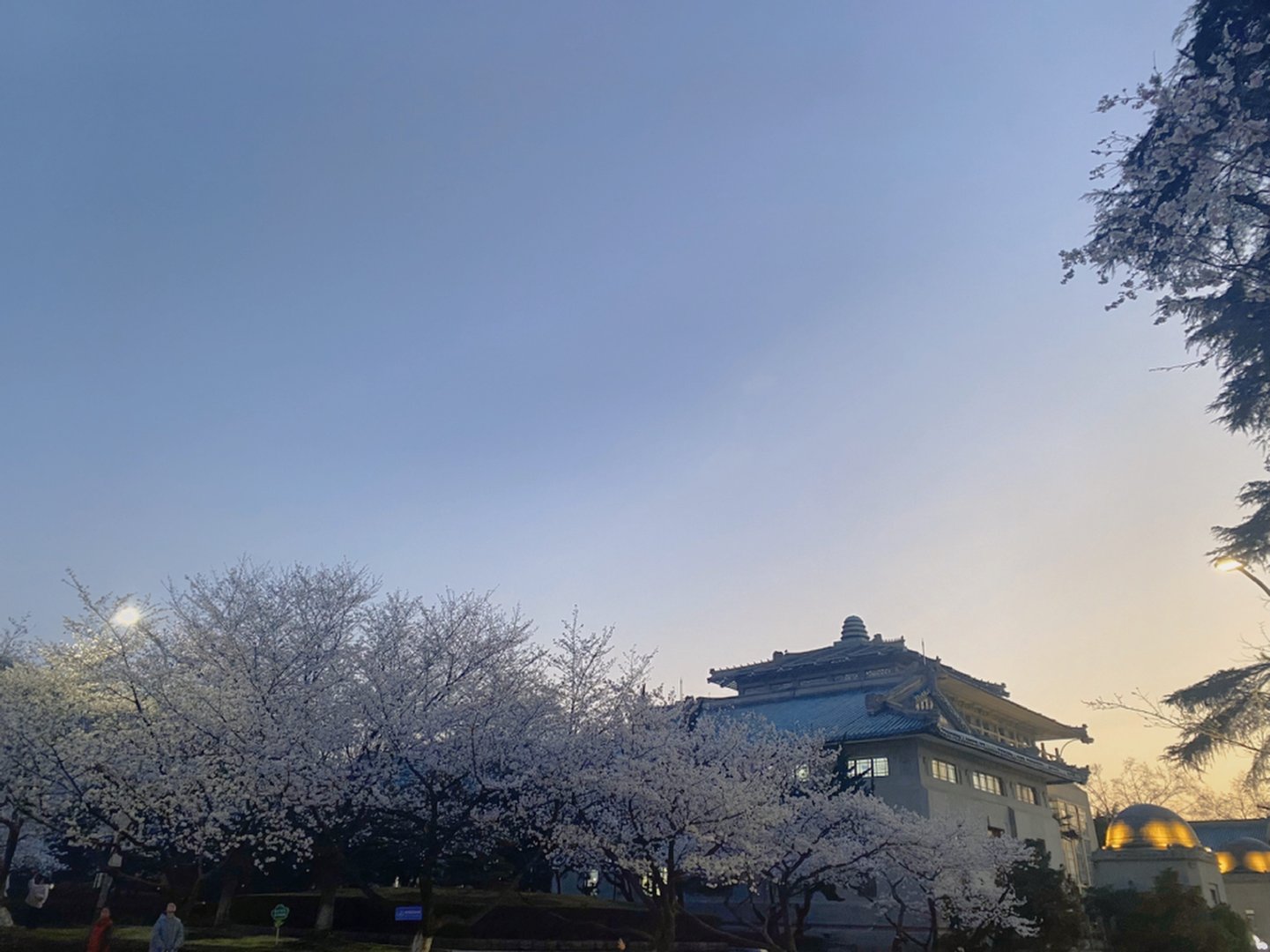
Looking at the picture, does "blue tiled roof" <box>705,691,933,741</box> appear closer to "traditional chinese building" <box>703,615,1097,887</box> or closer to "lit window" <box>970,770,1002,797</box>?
"traditional chinese building" <box>703,615,1097,887</box>

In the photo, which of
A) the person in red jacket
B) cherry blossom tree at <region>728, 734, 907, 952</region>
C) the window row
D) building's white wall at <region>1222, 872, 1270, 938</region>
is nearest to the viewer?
the person in red jacket

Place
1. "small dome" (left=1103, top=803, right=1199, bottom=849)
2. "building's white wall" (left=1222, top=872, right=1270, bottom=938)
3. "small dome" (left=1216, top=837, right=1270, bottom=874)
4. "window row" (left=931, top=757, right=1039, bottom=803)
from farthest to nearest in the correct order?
"small dome" (left=1216, top=837, right=1270, bottom=874) → "building's white wall" (left=1222, top=872, right=1270, bottom=938) → "small dome" (left=1103, top=803, right=1199, bottom=849) → "window row" (left=931, top=757, right=1039, bottom=803)

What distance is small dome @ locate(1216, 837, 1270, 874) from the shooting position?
5953 cm

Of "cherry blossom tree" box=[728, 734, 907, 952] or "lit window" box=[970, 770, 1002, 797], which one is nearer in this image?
"cherry blossom tree" box=[728, 734, 907, 952]

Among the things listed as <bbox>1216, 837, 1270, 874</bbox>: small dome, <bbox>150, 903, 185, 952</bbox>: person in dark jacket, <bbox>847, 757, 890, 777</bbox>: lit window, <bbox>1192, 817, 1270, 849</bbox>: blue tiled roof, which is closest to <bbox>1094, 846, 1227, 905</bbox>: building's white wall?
<bbox>1216, 837, 1270, 874</bbox>: small dome

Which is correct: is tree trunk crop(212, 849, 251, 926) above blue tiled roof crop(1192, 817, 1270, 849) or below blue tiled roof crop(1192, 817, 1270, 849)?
below

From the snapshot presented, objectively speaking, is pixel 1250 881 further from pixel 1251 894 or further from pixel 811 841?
pixel 811 841

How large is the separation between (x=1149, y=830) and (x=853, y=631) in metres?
19.7

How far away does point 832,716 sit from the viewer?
46.7 m

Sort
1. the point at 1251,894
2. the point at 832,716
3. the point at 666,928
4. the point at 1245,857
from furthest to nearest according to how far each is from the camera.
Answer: the point at 1245,857, the point at 1251,894, the point at 832,716, the point at 666,928

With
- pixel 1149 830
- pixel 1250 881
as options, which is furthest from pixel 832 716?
pixel 1250 881

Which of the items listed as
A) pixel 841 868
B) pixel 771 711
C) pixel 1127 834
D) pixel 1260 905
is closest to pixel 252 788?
pixel 841 868

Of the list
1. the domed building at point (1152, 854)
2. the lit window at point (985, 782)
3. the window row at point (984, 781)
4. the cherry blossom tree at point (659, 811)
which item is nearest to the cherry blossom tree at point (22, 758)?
the cherry blossom tree at point (659, 811)

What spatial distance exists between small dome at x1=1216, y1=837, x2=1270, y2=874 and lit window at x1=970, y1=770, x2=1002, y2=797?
22.3 m
